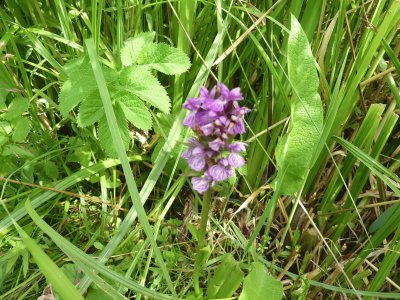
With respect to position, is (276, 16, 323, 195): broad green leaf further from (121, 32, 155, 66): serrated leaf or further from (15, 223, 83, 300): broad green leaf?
(15, 223, 83, 300): broad green leaf

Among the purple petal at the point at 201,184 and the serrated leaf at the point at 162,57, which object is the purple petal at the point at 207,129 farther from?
the serrated leaf at the point at 162,57

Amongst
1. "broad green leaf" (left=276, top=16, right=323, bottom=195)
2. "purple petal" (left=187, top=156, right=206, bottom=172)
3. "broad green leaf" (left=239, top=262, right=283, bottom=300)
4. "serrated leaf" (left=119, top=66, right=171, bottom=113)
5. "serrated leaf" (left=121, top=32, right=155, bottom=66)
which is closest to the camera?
"purple petal" (left=187, top=156, right=206, bottom=172)

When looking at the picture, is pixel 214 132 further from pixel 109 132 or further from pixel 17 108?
pixel 17 108

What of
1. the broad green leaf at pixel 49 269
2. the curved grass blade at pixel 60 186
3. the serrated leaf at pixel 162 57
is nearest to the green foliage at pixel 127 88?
the serrated leaf at pixel 162 57

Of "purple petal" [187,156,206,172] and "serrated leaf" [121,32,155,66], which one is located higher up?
"serrated leaf" [121,32,155,66]

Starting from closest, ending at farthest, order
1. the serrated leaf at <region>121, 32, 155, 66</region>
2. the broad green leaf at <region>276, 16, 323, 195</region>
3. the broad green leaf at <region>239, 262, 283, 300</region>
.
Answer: the broad green leaf at <region>239, 262, 283, 300</region> < the broad green leaf at <region>276, 16, 323, 195</region> < the serrated leaf at <region>121, 32, 155, 66</region>

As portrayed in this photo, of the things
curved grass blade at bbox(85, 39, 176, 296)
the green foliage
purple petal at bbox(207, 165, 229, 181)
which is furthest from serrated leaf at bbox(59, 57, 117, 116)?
purple petal at bbox(207, 165, 229, 181)

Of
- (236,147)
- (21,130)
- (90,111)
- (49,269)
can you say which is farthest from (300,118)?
(21,130)
